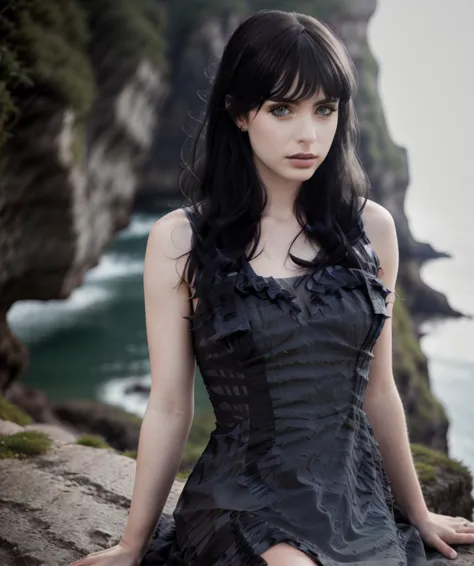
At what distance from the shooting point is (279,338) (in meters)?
2.06

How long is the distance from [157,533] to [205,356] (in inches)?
22.7

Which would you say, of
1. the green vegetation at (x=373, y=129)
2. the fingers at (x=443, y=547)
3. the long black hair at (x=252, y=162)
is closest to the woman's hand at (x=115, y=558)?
the long black hair at (x=252, y=162)

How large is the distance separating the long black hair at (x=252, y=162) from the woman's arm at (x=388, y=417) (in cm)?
13

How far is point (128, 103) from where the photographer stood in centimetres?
1889

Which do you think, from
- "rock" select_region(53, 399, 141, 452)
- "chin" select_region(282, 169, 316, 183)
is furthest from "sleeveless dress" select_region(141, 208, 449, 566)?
"rock" select_region(53, 399, 141, 452)

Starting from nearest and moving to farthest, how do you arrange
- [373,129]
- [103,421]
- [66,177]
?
[66,177]
[103,421]
[373,129]

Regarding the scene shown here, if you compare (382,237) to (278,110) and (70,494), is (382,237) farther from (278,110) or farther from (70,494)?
(70,494)

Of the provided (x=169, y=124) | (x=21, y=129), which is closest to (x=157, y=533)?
(x=21, y=129)

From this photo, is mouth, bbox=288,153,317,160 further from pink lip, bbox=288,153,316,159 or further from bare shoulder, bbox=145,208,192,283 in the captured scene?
bare shoulder, bbox=145,208,192,283

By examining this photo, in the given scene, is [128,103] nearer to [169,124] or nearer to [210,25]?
[210,25]

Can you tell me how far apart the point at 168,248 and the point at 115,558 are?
0.88 m

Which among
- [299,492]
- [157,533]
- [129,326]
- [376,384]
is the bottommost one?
[129,326]

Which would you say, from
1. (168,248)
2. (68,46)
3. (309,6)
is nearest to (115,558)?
(168,248)

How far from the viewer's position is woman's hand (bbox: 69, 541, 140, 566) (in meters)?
2.16
